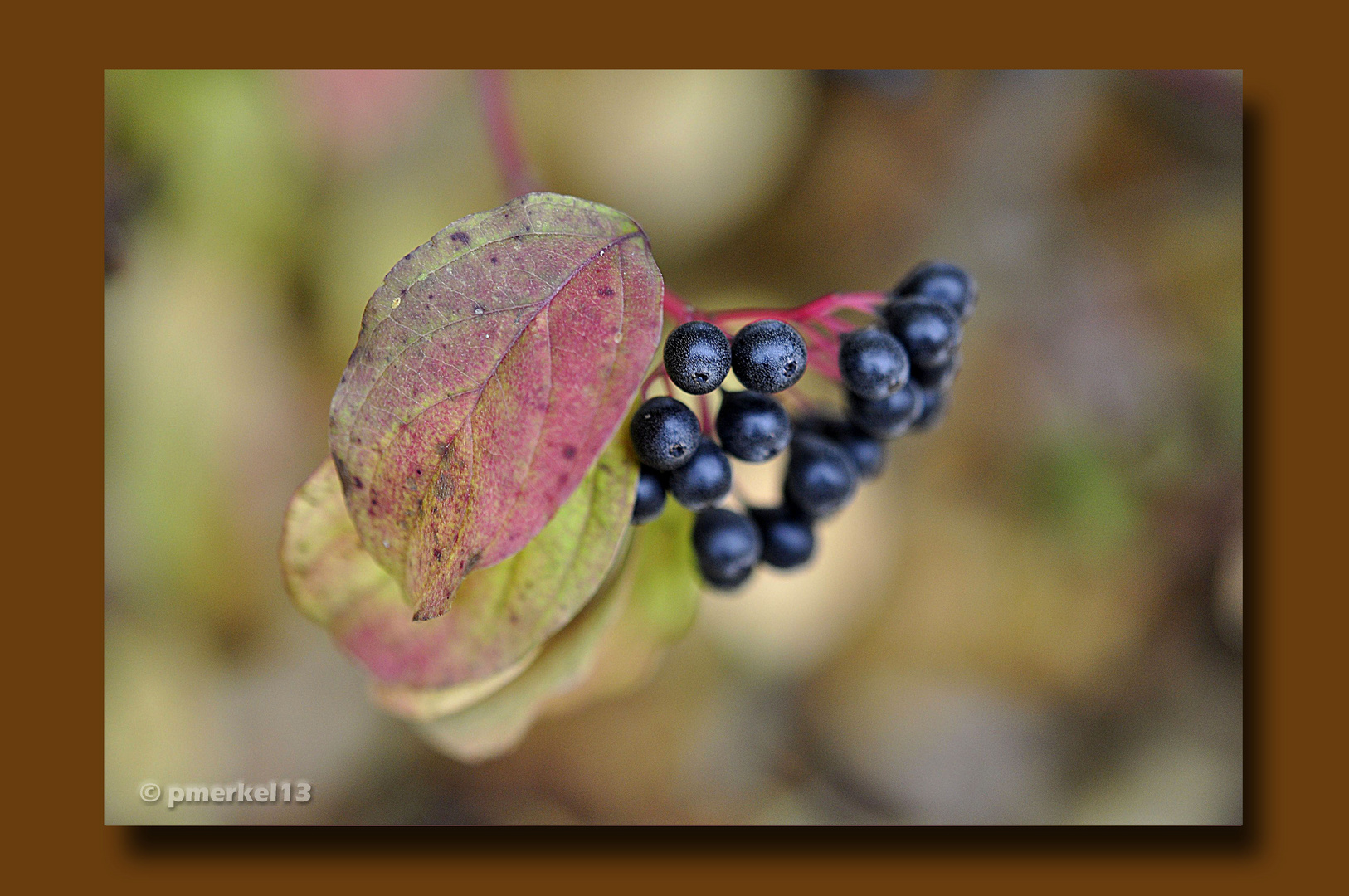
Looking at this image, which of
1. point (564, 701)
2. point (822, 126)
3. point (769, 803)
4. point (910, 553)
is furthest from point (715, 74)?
point (769, 803)

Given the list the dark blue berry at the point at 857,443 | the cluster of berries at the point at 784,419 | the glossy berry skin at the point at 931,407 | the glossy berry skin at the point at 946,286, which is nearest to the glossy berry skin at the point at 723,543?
the cluster of berries at the point at 784,419

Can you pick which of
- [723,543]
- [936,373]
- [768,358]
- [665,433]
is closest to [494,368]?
[665,433]

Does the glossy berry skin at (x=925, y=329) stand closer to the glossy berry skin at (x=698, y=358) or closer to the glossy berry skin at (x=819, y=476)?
the glossy berry skin at (x=819, y=476)

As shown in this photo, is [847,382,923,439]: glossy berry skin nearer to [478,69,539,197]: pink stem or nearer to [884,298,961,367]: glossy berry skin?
[884,298,961,367]: glossy berry skin

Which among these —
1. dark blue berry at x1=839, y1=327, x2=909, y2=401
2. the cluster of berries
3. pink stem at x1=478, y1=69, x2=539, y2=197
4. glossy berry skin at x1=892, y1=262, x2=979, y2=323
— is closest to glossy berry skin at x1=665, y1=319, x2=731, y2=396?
the cluster of berries

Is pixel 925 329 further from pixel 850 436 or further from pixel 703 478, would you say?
pixel 703 478
